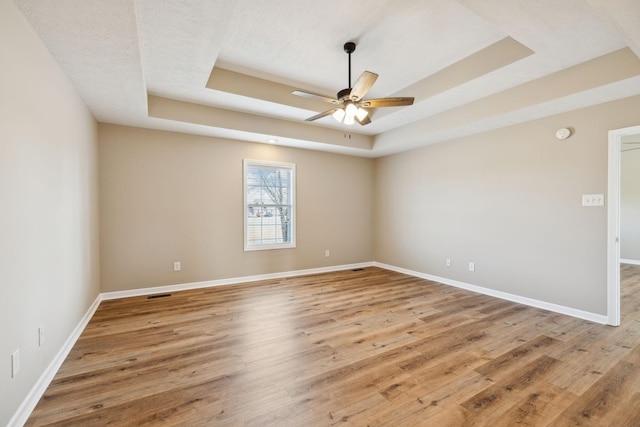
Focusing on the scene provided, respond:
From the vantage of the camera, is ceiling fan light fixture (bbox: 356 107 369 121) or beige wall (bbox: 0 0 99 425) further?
ceiling fan light fixture (bbox: 356 107 369 121)

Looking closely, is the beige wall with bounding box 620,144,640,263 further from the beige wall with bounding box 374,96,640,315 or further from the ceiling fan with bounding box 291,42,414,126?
the ceiling fan with bounding box 291,42,414,126

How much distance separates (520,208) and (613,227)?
0.92 m

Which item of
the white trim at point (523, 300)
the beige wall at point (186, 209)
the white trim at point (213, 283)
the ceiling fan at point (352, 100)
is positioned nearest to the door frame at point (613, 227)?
the white trim at point (523, 300)

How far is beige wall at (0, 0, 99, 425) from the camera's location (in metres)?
1.51

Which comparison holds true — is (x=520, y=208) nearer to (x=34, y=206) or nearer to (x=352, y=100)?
(x=352, y=100)

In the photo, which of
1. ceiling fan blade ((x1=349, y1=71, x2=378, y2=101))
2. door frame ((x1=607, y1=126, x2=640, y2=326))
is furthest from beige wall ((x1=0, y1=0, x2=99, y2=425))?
door frame ((x1=607, y1=126, x2=640, y2=326))

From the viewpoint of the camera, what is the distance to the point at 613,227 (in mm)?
3016

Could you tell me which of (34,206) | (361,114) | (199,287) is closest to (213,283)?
(199,287)

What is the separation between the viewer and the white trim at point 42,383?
1.57 metres

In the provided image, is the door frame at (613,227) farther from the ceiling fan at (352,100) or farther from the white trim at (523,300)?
the ceiling fan at (352,100)

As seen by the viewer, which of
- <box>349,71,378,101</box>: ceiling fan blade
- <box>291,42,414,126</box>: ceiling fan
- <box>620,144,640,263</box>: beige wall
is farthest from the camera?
<box>620,144,640,263</box>: beige wall

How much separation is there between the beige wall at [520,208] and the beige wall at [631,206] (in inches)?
183

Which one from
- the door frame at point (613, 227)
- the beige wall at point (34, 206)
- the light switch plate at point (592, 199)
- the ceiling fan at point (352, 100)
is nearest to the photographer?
the beige wall at point (34, 206)

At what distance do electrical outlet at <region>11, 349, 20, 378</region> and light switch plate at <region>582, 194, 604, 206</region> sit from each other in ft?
16.8
